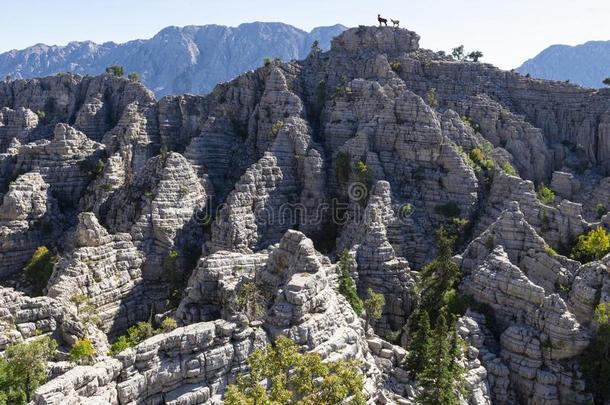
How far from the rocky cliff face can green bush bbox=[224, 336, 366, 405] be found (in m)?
3.28

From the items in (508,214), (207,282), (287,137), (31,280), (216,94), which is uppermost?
(216,94)

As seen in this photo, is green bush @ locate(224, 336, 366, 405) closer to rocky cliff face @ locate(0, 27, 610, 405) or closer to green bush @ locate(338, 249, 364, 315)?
rocky cliff face @ locate(0, 27, 610, 405)

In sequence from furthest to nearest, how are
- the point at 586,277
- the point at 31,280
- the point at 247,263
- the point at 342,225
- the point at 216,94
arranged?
the point at 216,94 → the point at 342,225 → the point at 31,280 → the point at 247,263 → the point at 586,277

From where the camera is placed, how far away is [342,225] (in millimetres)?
71250

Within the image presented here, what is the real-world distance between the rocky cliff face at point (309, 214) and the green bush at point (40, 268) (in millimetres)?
1977

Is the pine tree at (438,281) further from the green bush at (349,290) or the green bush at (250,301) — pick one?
the green bush at (250,301)

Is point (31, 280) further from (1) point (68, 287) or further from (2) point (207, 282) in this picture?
(2) point (207, 282)

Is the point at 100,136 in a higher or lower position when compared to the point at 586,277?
higher

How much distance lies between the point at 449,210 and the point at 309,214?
18.8m

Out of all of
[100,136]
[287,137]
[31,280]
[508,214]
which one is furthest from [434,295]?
[100,136]

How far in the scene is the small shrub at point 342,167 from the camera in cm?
7194

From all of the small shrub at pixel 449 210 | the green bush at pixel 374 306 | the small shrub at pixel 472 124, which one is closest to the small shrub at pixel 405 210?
the small shrub at pixel 449 210

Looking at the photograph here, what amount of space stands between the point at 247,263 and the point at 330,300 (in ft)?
48.4

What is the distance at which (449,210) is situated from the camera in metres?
67.2
